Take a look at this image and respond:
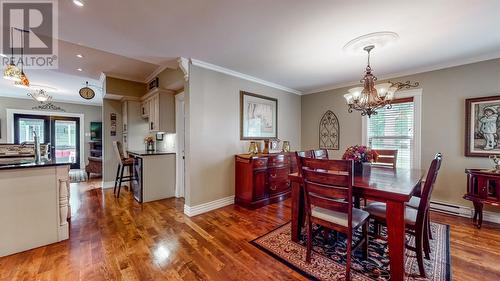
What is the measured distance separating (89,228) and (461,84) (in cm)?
590

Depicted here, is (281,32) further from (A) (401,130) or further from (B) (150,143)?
(B) (150,143)

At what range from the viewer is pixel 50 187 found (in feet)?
7.59

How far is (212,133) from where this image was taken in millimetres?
3426

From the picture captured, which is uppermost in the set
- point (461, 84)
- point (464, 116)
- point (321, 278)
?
point (461, 84)

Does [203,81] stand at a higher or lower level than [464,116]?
higher

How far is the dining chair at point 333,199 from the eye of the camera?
5.47 feet

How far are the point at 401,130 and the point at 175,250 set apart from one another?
4.23 m

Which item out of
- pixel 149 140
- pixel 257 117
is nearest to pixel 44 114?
pixel 149 140

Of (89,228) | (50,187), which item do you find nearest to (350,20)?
(50,187)

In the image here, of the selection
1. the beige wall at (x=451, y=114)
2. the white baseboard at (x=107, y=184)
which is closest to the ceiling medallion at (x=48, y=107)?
the white baseboard at (x=107, y=184)

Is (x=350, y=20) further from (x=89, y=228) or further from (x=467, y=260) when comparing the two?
(x=89, y=228)

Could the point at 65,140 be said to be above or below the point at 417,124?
below

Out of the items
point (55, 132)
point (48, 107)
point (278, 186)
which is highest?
point (48, 107)

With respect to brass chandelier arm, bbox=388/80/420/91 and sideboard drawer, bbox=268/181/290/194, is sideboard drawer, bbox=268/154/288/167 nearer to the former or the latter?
sideboard drawer, bbox=268/181/290/194
